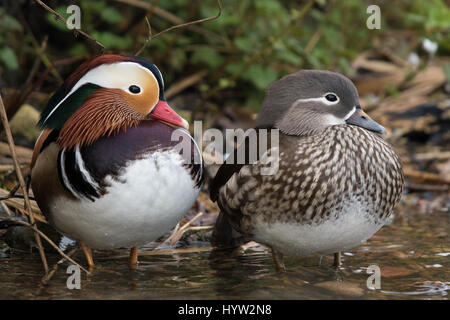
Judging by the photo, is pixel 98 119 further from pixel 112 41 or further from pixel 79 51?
pixel 79 51

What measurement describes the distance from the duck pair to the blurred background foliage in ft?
5.79

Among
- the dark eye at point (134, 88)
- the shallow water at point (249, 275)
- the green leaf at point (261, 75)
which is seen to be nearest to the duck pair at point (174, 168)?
the dark eye at point (134, 88)

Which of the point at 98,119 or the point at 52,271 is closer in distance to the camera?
the point at 98,119

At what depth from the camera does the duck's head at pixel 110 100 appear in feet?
9.50

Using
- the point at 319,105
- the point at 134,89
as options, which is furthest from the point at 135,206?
the point at 319,105

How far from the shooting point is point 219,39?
538 cm

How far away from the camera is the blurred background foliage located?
508cm

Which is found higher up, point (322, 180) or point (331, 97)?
point (331, 97)

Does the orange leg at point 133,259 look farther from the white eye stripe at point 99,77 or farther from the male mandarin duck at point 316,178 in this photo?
the white eye stripe at point 99,77

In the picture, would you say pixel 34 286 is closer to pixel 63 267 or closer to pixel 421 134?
pixel 63 267

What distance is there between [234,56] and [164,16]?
633 mm

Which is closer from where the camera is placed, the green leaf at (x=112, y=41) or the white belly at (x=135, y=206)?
the white belly at (x=135, y=206)

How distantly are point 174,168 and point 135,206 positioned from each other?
226 millimetres

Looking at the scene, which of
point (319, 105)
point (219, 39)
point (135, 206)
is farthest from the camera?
point (219, 39)
